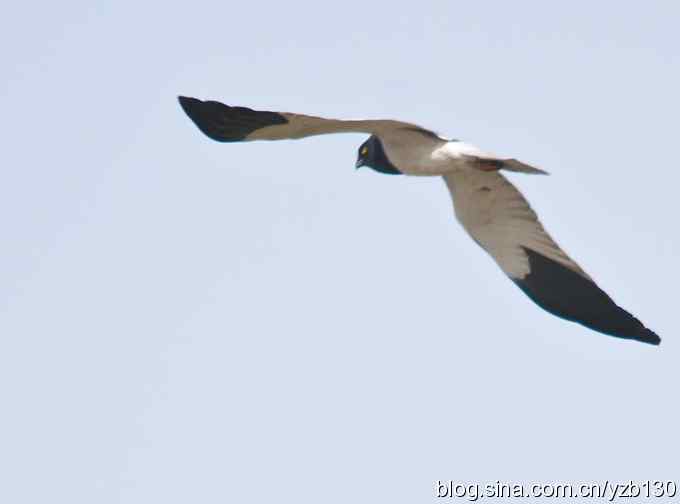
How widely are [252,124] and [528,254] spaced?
10.7 feet

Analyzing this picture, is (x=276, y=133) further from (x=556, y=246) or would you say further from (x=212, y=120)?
(x=556, y=246)

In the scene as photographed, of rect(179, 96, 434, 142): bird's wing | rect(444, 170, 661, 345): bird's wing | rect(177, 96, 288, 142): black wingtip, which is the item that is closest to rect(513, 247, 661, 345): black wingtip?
rect(444, 170, 661, 345): bird's wing

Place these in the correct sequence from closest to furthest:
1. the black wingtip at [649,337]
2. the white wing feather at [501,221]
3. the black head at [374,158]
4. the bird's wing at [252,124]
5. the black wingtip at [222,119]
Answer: the bird's wing at [252,124]
the black wingtip at [222,119]
the black wingtip at [649,337]
the black head at [374,158]
the white wing feather at [501,221]

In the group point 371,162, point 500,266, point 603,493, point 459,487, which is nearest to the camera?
point 603,493

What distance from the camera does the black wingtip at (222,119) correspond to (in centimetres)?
1155

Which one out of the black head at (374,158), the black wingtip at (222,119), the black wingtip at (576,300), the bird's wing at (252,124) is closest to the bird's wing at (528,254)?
the black wingtip at (576,300)

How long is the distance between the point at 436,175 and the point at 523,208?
1.06 metres

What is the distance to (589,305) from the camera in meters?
13.2

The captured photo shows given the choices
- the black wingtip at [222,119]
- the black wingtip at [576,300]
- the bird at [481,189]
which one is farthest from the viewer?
the black wingtip at [576,300]

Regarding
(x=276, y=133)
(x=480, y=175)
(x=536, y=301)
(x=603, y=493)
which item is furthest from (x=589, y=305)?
(x=276, y=133)

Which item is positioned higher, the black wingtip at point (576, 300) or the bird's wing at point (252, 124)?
the bird's wing at point (252, 124)

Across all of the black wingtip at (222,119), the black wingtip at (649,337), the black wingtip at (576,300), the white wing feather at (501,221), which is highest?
the black wingtip at (222,119)

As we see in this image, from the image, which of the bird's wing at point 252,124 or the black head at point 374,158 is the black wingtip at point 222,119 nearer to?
the bird's wing at point 252,124

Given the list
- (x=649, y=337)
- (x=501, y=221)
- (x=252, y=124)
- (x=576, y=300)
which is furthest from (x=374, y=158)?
(x=649, y=337)
